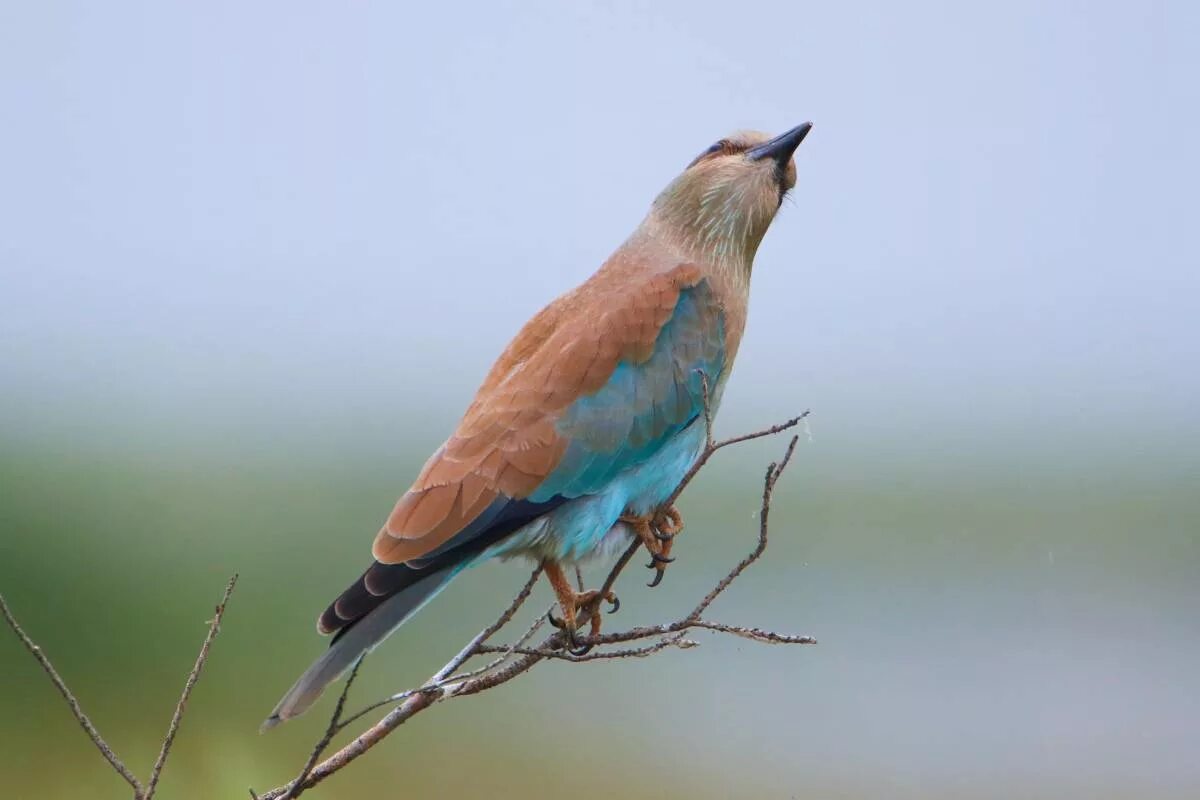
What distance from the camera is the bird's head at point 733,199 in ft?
11.9

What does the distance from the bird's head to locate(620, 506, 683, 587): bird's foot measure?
0.71 metres

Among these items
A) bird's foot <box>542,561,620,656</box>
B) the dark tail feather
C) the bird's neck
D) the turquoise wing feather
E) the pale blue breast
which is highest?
the bird's neck

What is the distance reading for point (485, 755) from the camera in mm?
7285

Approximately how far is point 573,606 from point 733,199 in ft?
3.81

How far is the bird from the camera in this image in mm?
2889

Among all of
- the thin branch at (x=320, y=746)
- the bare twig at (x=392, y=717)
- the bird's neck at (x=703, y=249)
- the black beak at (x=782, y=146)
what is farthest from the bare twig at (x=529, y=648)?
the black beak at (x=782, y=146)

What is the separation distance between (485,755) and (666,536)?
172 inches

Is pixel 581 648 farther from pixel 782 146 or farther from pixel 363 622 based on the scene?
pixel 782 146

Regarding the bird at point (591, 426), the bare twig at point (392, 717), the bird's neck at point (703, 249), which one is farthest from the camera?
the bird's neck at point (703, 249)

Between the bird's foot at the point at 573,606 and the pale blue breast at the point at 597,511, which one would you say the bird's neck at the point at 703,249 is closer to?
the pale blue breast at the point at 597,511

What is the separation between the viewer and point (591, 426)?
322 cm

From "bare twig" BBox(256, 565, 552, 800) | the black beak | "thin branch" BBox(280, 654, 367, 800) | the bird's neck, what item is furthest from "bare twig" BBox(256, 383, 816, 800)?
the black beak

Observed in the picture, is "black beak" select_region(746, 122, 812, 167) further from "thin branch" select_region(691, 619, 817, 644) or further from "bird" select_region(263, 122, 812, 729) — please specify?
"thin branch" select_region(691, 619, 817, 644)

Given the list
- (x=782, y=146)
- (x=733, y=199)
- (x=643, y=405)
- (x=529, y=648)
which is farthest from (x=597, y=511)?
(x=782, y=146)
